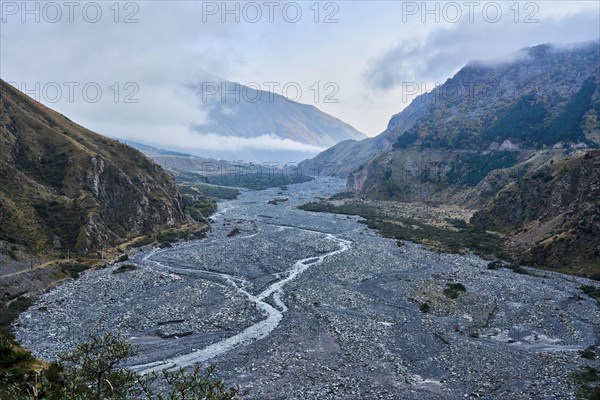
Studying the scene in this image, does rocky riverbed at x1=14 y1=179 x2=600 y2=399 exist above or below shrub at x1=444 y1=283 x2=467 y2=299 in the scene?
below

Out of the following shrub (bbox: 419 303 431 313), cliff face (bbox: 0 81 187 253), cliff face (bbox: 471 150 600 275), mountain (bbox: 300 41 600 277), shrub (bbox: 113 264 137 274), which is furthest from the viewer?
mountain (bbox: 300 41 600 277)

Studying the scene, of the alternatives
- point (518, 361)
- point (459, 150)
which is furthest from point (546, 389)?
point (459, 150)

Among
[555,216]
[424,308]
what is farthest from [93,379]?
[555,216]

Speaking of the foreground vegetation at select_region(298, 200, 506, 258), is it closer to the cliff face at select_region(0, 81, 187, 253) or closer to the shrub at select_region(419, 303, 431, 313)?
the shrub at select_region(419, 303, 431, 313)

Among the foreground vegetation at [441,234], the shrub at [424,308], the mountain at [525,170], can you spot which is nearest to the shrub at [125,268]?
the shrub at [424,308]

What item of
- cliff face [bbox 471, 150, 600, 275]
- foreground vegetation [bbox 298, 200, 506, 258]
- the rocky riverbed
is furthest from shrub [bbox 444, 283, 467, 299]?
foreground vegetation [bbox 298, 200, 506, 258]

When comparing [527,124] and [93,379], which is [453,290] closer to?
[93,379]
